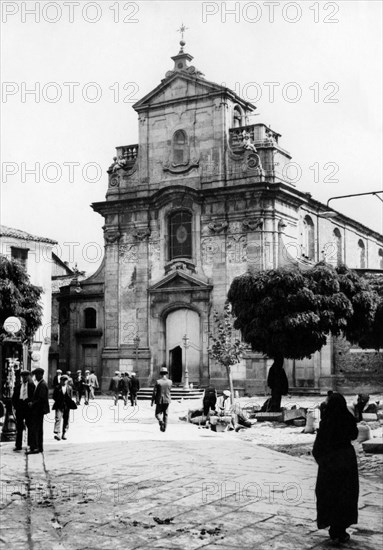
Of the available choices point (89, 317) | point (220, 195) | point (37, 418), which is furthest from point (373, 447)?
point (89, 317)

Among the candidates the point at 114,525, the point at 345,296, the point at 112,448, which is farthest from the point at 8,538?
the point at 345,296

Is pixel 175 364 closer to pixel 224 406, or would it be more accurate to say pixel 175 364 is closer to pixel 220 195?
pixel 220 195

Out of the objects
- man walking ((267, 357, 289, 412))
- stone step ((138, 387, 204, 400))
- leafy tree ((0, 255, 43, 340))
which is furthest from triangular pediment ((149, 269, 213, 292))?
man walking ((267, 357, 289, 412))

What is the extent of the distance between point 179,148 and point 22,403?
26371 mm

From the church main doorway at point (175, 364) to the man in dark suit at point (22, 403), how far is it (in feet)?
76.1

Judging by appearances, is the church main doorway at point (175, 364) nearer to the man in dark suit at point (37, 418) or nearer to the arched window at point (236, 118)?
the arched window at point (236, 118)

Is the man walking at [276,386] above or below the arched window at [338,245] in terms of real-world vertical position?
below

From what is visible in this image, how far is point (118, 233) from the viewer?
41375 mm

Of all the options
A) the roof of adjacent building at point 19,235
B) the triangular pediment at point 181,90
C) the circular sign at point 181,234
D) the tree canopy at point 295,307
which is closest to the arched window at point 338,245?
the triangular pediment at point 181,90

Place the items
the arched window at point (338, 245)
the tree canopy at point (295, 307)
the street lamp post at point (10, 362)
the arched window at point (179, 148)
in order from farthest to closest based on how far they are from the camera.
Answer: the arched window at point (338, 245)
the arched window at point (179, 148)
the tree canopy at point (295, 307)
the street lamp post at point (10, 362)

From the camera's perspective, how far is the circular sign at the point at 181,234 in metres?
39.7

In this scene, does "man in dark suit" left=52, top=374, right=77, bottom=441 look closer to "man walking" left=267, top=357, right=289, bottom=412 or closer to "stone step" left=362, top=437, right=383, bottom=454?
"stone step" left=362, top=437, right=383, bottom=454

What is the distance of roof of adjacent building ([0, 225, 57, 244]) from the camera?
1612 inches

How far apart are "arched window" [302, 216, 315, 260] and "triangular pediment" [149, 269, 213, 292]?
6343 mm
